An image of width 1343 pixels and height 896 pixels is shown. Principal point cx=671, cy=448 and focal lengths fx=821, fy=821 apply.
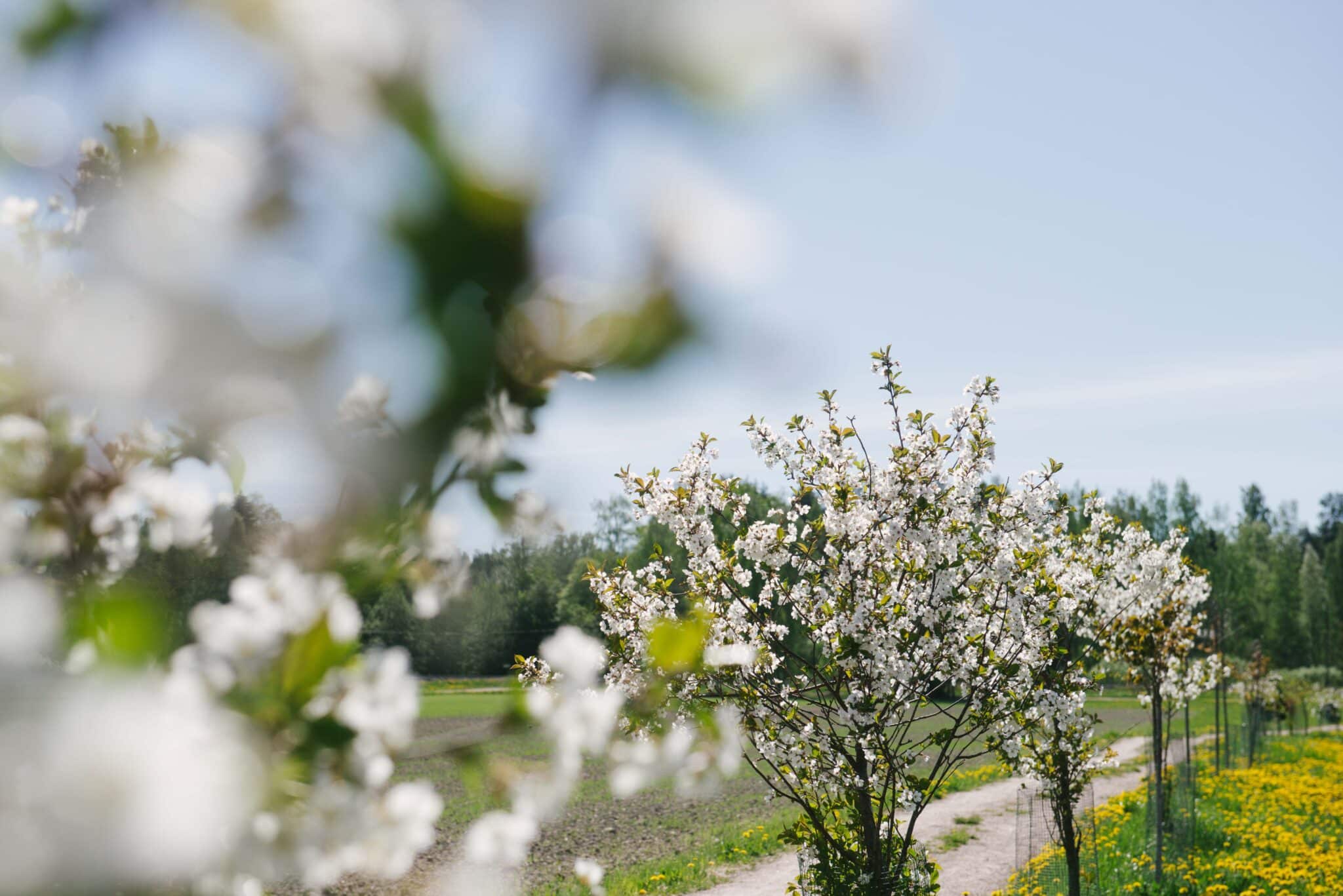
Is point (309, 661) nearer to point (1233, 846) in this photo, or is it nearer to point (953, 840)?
point (1233, 846)

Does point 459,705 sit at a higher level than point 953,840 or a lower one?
lower

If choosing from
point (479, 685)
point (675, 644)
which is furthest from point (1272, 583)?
point (675, 644)

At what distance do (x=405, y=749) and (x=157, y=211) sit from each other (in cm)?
51

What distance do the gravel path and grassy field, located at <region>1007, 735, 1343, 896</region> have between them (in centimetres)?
65

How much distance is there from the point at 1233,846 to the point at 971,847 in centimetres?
296

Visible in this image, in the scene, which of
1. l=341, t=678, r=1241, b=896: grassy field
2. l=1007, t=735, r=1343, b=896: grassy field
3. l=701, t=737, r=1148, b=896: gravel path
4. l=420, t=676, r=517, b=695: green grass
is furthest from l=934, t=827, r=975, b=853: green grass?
l=420, t=676, r=517, b=695: green grass

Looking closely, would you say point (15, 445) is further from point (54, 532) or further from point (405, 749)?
point (405, 749)

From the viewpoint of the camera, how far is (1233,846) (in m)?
9.59

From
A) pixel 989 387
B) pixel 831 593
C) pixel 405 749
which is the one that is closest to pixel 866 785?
pixel 831 593

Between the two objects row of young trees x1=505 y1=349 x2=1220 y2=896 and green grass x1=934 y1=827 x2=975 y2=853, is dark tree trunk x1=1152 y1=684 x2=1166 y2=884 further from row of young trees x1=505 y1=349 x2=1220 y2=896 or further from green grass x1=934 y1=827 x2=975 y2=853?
row of young trees x1=505 y1=349 x2=1220 y2=896

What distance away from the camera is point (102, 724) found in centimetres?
52

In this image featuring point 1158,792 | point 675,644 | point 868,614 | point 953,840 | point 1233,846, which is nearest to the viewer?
point 675,644

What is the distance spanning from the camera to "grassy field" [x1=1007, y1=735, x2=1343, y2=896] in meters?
7.92

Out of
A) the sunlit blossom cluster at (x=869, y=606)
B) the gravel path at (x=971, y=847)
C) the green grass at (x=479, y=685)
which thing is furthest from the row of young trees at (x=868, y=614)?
the green grass at (x=479, y=685)
